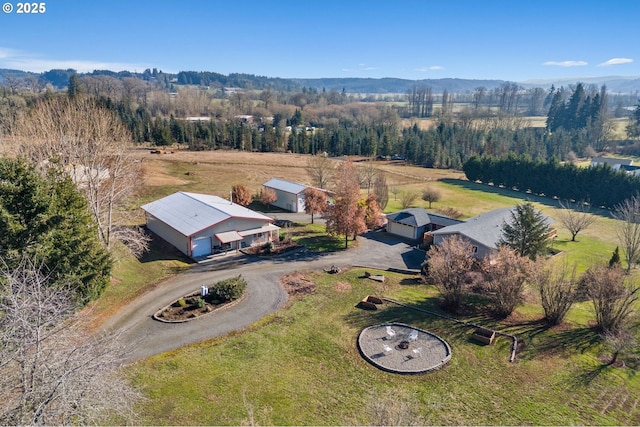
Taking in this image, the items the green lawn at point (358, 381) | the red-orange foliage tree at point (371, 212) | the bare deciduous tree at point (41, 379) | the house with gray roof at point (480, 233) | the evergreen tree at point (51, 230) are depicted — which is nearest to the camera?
the bare deciduous tree at point (41, 379)

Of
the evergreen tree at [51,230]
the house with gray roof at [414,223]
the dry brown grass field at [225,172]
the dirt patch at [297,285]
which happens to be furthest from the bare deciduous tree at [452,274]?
the dry brown grass field at [225,172]

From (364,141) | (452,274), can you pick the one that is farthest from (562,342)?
(364,141)

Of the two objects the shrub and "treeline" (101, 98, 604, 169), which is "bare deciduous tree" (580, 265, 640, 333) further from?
"treeline" (101, 98, 604, 169)

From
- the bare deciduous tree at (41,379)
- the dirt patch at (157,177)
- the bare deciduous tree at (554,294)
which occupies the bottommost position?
the bare deciduous tree at (554,294)

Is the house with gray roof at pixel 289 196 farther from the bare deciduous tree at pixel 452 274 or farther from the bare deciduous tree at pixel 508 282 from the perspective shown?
the bare deciduous tree at pixel 508 282

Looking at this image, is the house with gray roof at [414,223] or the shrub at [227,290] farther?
the house with gray roof at [414,223]

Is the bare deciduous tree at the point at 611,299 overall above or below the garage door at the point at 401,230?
above

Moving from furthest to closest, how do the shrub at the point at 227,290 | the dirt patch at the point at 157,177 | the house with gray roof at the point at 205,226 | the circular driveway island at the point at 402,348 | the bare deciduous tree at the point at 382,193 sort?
the dirt patch at the point at 157,177, the bare deciduous tree at the point at 382,193, the house with gray roof at the point at 205,226, the shrub at the point at 227,290, the circular driveway island at the point at 402,348
